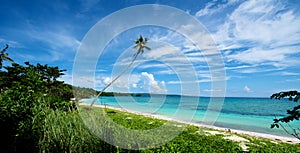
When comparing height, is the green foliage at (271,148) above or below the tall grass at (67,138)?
below

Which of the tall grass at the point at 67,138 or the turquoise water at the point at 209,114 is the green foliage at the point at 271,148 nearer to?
the turquoise water at the point at 209,114

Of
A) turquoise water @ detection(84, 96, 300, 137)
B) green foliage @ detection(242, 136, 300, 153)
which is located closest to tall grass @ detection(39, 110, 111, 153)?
turquoise water @ detection(84, 96, 300, 137)

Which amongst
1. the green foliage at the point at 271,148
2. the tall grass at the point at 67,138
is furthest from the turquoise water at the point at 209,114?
the green foliage at the point at 271,148

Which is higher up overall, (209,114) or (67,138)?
(67,138)

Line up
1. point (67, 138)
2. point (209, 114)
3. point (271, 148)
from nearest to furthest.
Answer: point (67, 138)
point (271, 148)
point (209, 114)

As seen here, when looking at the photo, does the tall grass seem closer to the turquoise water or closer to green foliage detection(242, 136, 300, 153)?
the turquoise water

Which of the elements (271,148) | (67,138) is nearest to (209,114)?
(271,148)

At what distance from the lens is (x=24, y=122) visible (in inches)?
164

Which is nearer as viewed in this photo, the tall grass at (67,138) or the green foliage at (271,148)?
the tall grass at (67,138)

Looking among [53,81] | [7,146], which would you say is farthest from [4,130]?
[53,81]

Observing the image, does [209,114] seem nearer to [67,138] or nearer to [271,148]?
[271,148]

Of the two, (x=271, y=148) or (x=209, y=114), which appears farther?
(x=209, y=114)

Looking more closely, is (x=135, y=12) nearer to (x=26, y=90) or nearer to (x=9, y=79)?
(x=26, y=90)

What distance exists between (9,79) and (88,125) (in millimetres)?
17713
